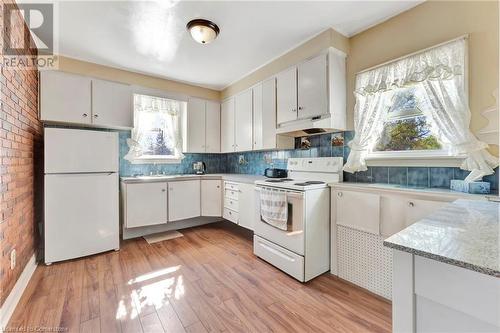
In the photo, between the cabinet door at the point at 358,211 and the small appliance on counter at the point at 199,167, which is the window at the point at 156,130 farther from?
the cabinet door at the point at 358,211

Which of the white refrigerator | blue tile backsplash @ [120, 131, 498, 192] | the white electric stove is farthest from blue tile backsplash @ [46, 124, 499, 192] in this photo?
the white refrigerator

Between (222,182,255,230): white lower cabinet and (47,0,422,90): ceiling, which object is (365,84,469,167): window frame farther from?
(222,182,255,230): white lower cabinet

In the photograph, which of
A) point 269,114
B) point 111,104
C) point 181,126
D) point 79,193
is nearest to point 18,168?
point 79,193

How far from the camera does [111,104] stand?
2990 millimetres

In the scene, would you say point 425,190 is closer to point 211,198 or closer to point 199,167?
point 211,198

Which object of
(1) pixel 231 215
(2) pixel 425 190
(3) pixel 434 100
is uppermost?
(3) pixel 434 100

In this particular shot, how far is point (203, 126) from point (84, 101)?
1.73m

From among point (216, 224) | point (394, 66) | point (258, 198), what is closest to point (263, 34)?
point (394, 66)

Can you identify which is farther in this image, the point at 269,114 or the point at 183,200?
the point at 183,200

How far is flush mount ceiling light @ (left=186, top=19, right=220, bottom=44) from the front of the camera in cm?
208

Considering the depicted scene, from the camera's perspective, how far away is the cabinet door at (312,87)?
233 centimetres

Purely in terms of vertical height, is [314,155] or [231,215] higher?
[314,155]

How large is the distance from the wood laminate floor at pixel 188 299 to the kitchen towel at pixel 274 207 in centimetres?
51

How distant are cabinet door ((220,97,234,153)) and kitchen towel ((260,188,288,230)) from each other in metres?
1.59
